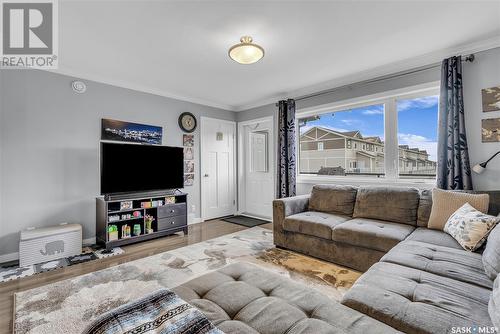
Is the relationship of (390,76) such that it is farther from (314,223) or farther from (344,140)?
(314,223)

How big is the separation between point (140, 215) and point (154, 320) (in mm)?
2750

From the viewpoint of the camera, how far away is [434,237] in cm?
212

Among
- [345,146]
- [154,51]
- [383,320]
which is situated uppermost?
[154,51]

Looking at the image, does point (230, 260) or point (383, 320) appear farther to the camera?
point (230, 260)

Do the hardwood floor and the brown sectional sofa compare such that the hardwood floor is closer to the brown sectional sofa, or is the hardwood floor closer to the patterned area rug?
the patterned area rug

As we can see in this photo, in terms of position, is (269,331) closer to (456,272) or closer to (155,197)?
(456,272)

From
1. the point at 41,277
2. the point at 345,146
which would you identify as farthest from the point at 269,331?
the point at 345,146

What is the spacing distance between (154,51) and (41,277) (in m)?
2.65

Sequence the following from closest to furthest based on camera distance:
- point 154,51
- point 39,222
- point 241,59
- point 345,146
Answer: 1. point 241,59
2. point 154,51
3. point 39,222
4. point 345,146

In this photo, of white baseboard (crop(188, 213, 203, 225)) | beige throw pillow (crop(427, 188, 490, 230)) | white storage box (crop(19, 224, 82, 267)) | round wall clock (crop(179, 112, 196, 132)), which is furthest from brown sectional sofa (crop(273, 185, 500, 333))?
white storage box (crop(19, 224, 82, 267))

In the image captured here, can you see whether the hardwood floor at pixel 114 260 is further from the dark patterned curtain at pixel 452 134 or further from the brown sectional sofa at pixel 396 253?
the dark patterned curtain at pixel 452 134

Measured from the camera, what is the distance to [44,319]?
1720 millimetres

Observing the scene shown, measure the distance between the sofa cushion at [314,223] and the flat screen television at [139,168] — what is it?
1966 millimetres

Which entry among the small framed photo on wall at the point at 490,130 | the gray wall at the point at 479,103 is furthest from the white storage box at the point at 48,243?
the small framed photo on wall at the point at 490,130
